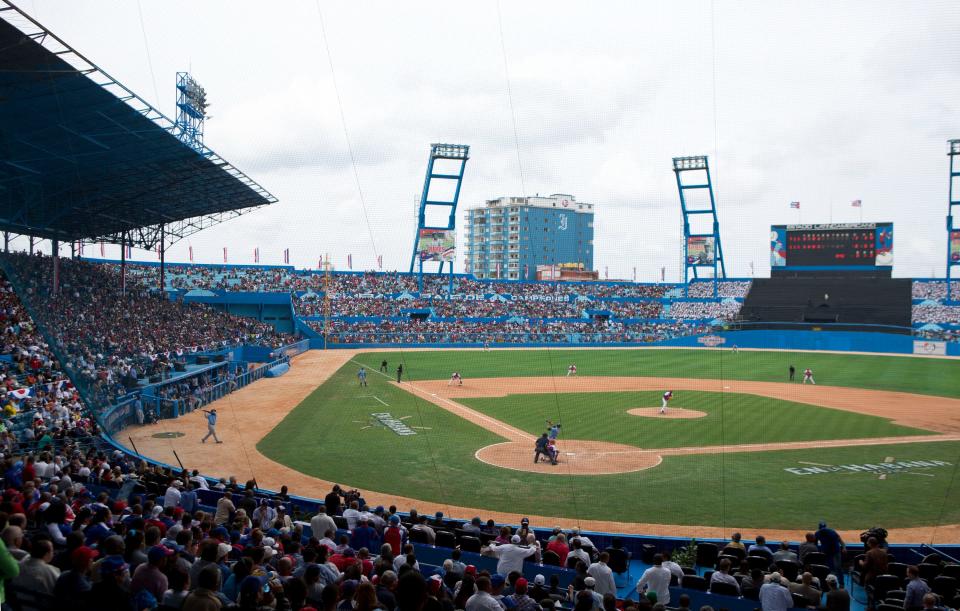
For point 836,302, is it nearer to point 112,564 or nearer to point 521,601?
point 521,601

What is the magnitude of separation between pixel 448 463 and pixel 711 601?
39.2ft

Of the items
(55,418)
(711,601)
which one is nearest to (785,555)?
(711,601)

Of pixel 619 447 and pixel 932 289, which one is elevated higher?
pixel 932 289

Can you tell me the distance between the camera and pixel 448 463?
19.8m

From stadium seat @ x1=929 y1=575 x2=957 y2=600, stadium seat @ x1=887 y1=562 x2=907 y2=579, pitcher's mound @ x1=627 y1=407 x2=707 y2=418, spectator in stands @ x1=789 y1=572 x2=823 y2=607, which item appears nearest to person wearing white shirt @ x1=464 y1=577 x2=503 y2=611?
spectator in stands @ x1=789 y1=572 x2=823 y2=607

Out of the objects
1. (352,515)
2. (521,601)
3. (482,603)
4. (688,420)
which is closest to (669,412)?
(688,420)

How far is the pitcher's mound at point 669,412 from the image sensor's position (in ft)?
92.3

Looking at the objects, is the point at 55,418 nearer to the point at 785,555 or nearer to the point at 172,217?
the point at 785,555

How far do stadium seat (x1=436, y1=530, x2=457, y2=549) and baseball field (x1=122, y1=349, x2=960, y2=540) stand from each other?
4.34 meters

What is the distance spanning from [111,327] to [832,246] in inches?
2582

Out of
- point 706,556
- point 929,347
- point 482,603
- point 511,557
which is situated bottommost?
point 929,347

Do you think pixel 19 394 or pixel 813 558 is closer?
pixel 813 558

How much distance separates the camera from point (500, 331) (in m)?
67.1

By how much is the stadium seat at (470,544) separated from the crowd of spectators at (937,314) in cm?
6805
